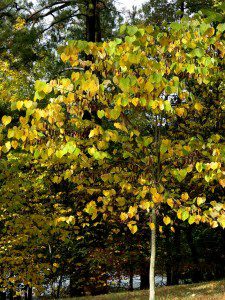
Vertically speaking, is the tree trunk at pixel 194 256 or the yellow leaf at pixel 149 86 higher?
the yellow leaf at pixel 149 86

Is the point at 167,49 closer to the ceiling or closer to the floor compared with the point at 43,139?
closer to the ceiling

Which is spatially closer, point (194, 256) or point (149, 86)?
point (149, 86)

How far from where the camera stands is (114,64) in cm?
483

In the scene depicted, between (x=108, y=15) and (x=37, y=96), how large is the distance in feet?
43.4

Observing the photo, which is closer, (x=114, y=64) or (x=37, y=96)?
(x=37, y=96)

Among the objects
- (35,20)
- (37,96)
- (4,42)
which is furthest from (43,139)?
(35,20)

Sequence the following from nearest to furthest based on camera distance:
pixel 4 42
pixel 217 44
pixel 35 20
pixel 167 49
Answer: pixel 217 44, pixel 167 49, pixel 4 42, pixel 35 20

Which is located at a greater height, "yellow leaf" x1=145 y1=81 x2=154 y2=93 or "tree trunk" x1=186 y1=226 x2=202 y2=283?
"yellow leaf" x1=145 y1=81 x2=154 y2=93

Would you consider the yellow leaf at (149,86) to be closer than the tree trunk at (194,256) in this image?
Yes

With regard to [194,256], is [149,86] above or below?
above

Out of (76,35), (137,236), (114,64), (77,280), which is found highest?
(76,35)

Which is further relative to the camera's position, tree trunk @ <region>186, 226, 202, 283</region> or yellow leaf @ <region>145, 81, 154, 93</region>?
tree trunk @ <region>186, 226, 202, 283</region>

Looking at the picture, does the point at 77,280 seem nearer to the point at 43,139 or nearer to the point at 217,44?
the point at 43,139

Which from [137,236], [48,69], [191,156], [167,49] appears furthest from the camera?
[137,236]
